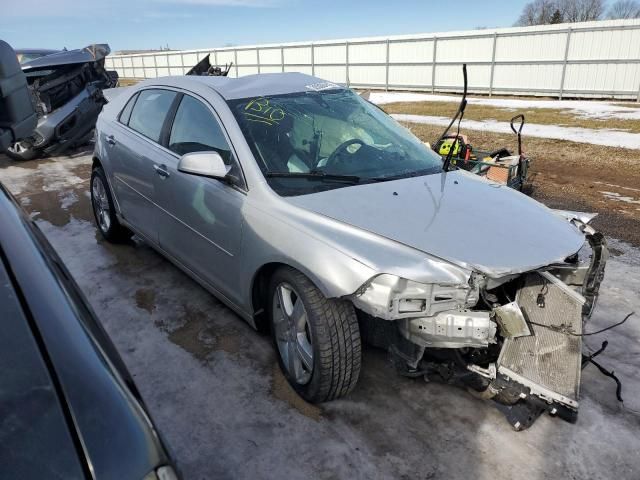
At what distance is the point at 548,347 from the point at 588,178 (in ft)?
19.3

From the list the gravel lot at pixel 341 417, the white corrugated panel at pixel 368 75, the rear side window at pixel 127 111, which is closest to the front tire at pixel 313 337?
the gravel lot at pixel 341 417

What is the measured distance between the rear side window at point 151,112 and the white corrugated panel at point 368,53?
2110 centimetres

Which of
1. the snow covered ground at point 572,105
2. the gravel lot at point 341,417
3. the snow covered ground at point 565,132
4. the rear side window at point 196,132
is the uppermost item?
the rear side window at point 196,132

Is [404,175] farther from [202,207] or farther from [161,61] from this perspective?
[161,61]

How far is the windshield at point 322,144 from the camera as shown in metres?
2.98

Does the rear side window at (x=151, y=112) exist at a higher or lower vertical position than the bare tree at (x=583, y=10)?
lower

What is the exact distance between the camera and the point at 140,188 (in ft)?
13.3

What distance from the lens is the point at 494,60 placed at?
20.2m

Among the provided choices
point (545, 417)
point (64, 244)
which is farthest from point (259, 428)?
point (64, 244)

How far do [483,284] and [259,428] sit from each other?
4.47 feet

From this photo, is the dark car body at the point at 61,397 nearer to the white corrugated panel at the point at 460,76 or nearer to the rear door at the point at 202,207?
the rear door at the point at 202,207

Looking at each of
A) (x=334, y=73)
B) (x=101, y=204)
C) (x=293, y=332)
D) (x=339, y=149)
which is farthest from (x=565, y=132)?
(x=334, y=73)

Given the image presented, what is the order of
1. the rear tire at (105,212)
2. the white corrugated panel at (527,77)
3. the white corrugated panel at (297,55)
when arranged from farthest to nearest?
the white corrugated panel at (297,55)
the white corrugated panel at (527,77)
the rear tire at (105,212)

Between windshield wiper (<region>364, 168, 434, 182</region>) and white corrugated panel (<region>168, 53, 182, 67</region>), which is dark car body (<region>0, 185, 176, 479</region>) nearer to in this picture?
windshield wiper (<region>364, 168, 434, 182</region>)
